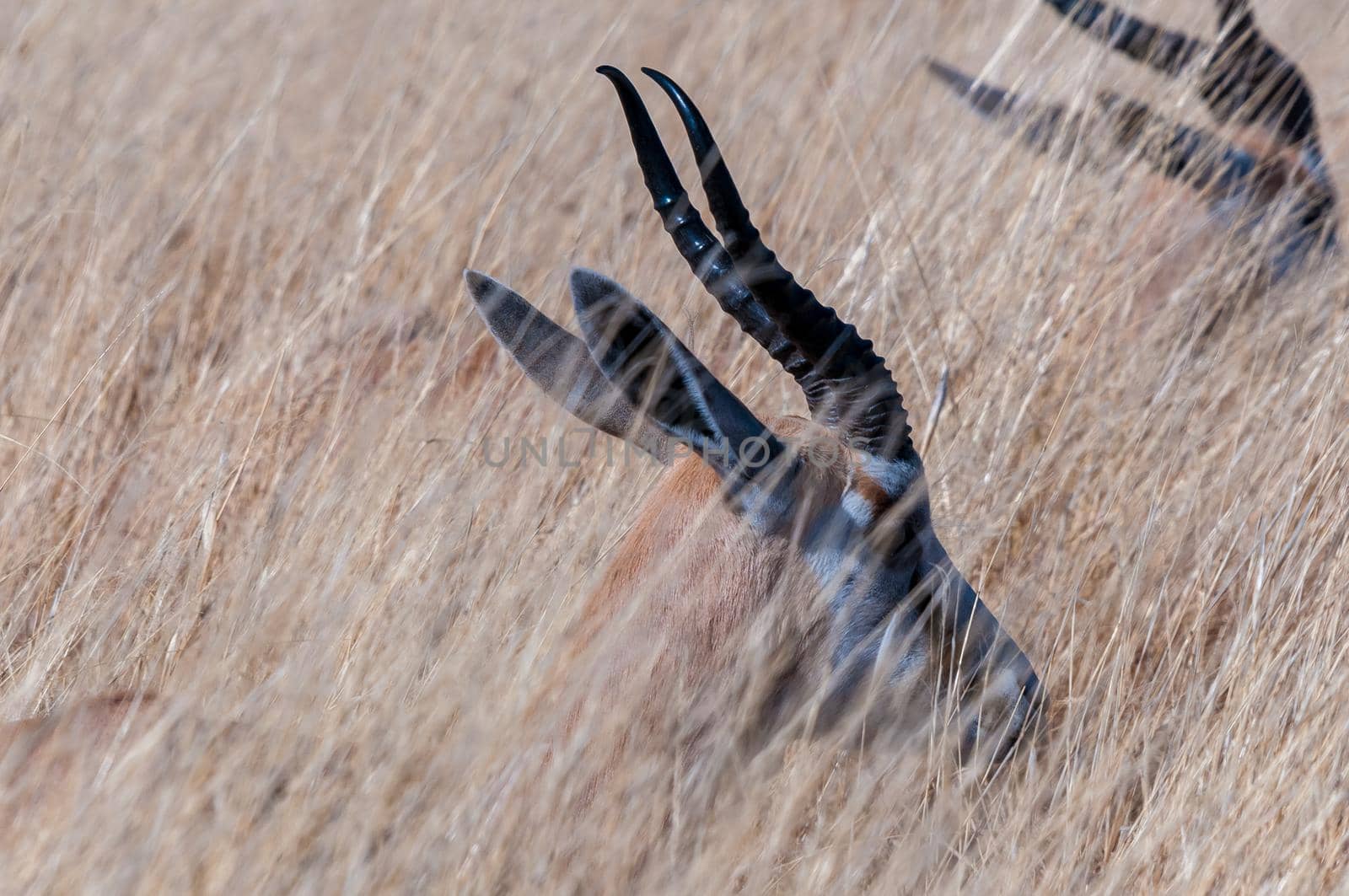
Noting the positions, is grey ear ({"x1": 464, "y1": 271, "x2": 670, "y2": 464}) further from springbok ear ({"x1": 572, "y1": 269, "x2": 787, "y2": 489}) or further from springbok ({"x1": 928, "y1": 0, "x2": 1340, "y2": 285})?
springbok ({"x1": 928, "y1": 0, "x2": 1340, "y2": 285})

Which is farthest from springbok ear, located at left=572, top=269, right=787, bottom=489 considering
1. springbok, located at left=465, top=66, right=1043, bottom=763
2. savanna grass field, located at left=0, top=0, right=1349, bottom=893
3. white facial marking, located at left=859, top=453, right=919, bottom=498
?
savanna grass field, located at left=0, top=0, right=1349, bottom=893

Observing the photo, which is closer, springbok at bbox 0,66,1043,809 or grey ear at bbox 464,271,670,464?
springbok at bbox 0,66,1043,809

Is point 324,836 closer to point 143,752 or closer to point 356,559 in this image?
point 143,752

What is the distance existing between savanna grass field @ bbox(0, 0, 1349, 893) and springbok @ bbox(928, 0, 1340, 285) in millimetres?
134

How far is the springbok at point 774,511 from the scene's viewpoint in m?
2.72

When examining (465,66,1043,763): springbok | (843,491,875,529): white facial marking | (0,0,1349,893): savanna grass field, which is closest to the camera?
(0,0,1349,893): savanna grass field

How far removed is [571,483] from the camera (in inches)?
167

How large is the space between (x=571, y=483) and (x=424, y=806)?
5.79 feet

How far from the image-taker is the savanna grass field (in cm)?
262

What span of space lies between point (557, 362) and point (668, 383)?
1.40 feet

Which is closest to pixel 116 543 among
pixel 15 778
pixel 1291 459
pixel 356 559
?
pixel 356 559

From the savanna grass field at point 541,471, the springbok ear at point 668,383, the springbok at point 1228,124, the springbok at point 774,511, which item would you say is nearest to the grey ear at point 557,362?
the springbok at point 774,511

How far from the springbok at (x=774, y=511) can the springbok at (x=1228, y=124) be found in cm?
275

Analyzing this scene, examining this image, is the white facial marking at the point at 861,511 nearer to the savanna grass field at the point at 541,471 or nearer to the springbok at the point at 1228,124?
the savanna grass field at the point at 541,471
